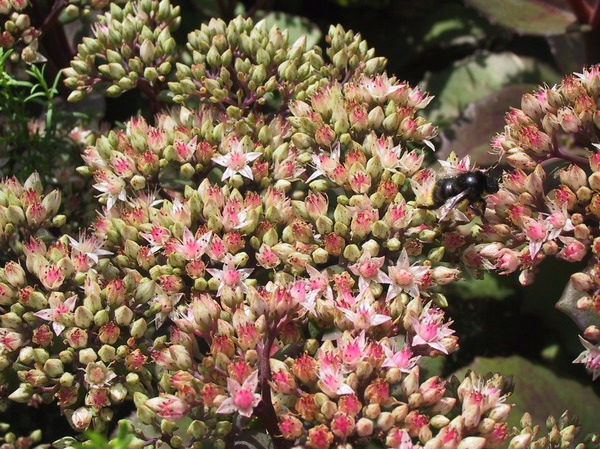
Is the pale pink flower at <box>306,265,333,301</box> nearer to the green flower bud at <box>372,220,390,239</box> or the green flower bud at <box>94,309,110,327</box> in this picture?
the green flower bud at <box>372,220,390,239</box>

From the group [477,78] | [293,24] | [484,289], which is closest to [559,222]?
[484,289]

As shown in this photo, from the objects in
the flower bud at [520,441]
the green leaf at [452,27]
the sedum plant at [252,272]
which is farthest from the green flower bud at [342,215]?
the green leaf at [452,27]

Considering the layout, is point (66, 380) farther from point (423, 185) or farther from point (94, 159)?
point (423, 185)

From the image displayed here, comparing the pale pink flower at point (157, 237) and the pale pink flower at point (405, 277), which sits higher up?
the pale pink flower at point (405, 277)

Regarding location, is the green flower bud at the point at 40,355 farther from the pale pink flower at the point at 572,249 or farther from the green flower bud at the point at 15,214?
the pale pink flower at the point at 572,249

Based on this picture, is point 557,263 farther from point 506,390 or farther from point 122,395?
point 122,395

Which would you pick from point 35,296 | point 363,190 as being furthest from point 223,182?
point 35,296
